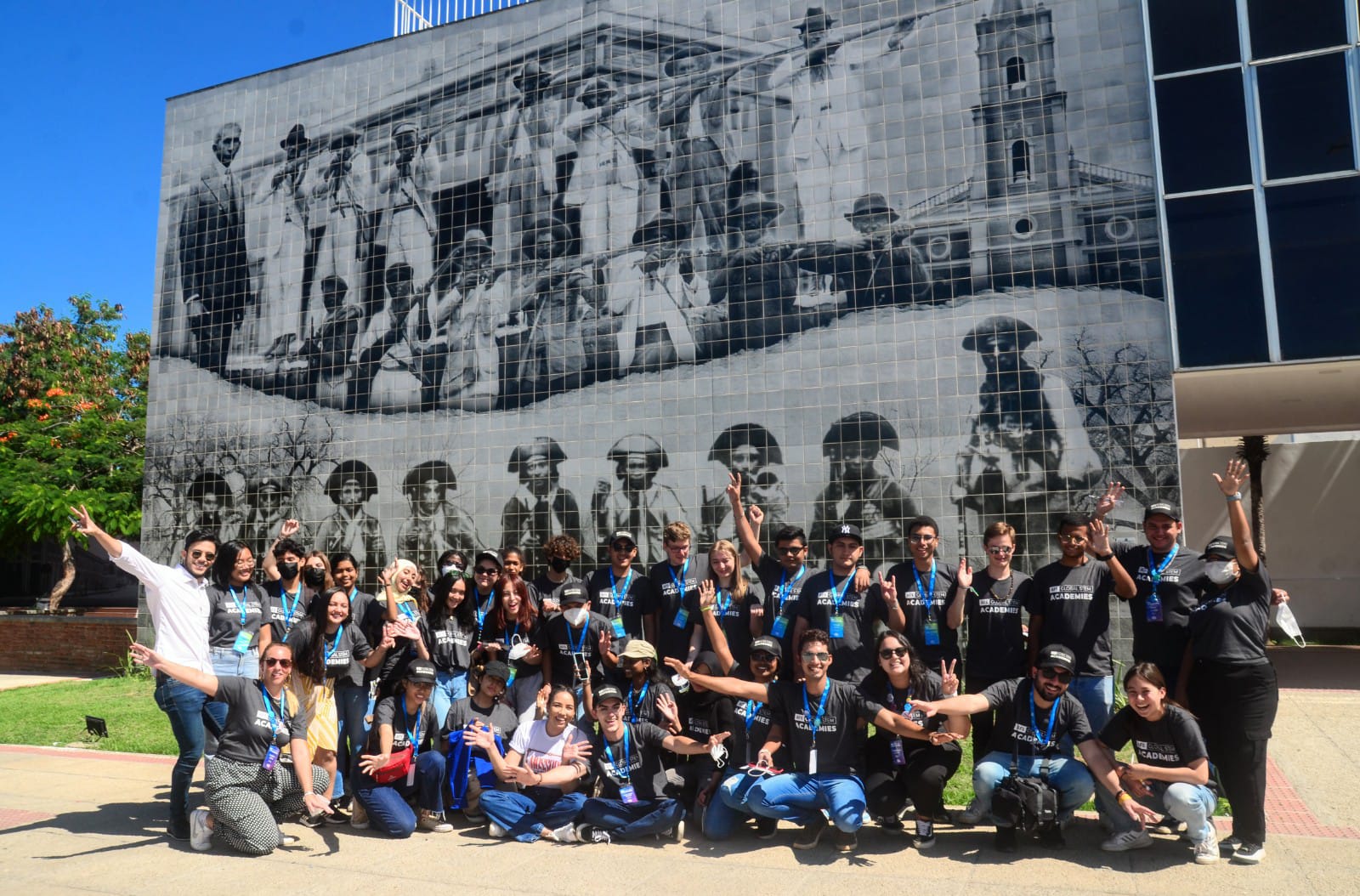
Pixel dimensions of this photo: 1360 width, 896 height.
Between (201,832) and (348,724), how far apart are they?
51.0 inches

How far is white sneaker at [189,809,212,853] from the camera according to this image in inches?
259

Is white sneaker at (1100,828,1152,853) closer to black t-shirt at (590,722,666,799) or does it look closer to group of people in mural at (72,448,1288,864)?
group of people in mural at (72,448,1288,864)

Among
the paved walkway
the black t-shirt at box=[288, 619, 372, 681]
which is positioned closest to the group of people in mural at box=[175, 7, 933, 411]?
the black t-shirt at box=[288, 619, 372, 681]

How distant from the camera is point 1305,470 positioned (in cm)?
2034

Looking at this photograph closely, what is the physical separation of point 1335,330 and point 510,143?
10.6m

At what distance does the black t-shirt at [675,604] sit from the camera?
26.3 feet

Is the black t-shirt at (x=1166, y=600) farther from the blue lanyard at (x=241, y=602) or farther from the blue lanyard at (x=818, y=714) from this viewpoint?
the blue lanyard at (x=241, y=602)

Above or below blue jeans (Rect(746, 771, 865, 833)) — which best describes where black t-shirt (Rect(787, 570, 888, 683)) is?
above

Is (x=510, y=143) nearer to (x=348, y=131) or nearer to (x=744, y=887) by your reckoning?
(x=348, y=131)

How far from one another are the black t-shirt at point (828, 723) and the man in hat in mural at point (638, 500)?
5.54 metres

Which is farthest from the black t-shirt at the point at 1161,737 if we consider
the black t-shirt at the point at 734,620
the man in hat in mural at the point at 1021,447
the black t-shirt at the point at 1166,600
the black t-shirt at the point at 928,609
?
the man in hat in mural at the point at 1021,447

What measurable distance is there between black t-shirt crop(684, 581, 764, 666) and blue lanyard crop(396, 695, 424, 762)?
2.25 meters

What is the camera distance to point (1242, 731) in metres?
6.06

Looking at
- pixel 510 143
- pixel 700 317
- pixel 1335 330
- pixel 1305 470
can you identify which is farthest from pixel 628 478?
pixel 1305 470
